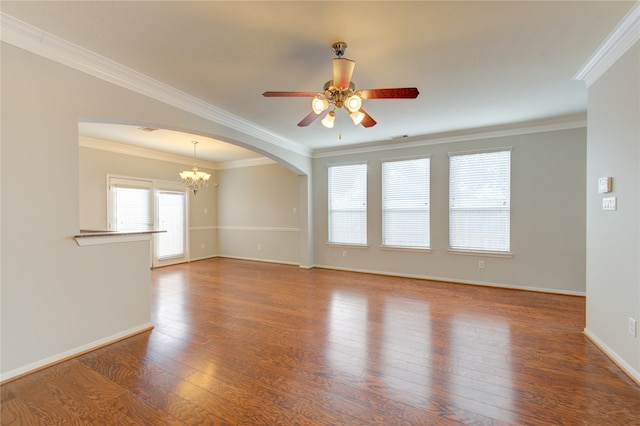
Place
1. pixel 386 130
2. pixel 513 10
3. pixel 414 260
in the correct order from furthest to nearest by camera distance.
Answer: pixel 414 260 → pixel 386 130 → pixel 513 10

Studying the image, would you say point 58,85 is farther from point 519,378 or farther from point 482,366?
point 519,378

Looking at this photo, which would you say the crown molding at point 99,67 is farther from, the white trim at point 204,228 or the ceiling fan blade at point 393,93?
the white trim at point 204,228

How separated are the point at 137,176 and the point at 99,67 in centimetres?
409

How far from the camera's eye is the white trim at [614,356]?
6.71ft

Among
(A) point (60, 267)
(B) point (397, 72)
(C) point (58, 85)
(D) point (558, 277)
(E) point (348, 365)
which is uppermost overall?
(B) point (397, 72)

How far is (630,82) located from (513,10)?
1.17m

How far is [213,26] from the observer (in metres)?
2.08

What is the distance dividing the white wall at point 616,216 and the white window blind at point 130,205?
23.9 ft

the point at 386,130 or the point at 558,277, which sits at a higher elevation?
the point at 386,130

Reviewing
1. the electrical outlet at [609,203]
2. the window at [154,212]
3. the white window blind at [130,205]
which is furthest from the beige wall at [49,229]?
the electrical outlet at [609,203]

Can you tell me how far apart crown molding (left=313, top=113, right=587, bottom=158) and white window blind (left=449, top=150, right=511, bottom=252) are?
31 cm

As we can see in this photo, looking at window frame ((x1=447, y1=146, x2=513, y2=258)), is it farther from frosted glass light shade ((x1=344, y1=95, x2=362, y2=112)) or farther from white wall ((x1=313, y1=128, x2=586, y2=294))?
frosted glass light shade ((x1=344, y1=95, x2=362, y2=112))

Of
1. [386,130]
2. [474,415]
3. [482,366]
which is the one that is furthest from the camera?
[386,130]

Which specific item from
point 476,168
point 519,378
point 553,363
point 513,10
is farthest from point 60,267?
point 476,168
